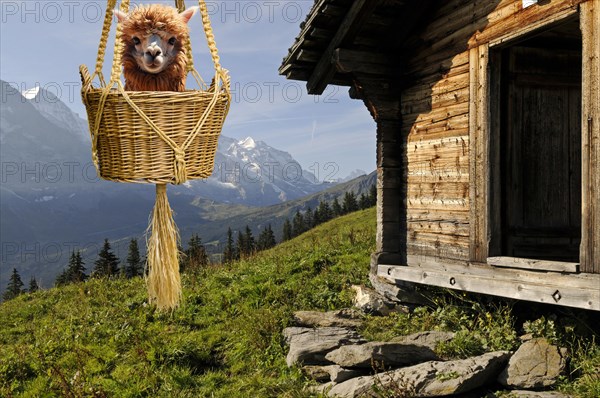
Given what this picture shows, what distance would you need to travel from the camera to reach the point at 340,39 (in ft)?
28.9

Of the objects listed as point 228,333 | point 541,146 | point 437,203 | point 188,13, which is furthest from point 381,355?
point 188,13

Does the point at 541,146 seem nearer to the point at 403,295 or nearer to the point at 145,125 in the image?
the point at 403,295

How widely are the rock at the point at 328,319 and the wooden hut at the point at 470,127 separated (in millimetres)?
1052

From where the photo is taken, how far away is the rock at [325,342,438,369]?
6.63m

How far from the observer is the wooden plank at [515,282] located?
577 cm

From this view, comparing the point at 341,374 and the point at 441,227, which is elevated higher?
the point at 441,227

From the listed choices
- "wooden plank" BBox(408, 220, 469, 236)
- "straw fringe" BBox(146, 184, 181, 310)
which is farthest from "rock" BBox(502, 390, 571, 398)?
"straw fringe" BBox(146, 184, 181, 310)

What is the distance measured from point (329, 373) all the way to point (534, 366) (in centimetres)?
273

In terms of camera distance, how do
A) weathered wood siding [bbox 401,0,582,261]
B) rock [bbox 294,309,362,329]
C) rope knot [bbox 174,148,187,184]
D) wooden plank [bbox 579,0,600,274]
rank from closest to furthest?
rope knot [bbox 174,148,187,184] < wooden plank [bbox 579,0,600,274] < weathered wood siding [bbox 401,0,582,261] < rock [bbox 294,309,362,329]

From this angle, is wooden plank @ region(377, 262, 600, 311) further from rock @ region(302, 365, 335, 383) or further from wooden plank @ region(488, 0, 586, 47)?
wooden plank @ region(488, 0, 586, 47)

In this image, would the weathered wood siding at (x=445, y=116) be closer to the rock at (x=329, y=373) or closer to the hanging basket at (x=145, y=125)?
the rock at (x=329, y=373)

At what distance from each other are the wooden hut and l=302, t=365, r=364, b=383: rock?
2220 millimetres

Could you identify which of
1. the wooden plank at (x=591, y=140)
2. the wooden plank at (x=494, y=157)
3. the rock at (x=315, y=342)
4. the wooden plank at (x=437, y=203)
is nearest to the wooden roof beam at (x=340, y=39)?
the wooden plank at (x=494, y=157)

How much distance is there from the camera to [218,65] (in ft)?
6.64
